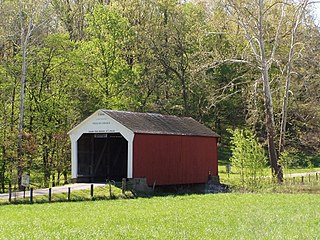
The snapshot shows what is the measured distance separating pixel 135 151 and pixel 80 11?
22055 mm

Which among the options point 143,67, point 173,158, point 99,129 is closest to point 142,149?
point 99,129

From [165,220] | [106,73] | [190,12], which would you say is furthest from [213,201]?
[190,12]

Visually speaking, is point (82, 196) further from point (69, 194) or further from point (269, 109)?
point (269, 109)

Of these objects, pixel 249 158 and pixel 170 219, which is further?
pixel 249 158

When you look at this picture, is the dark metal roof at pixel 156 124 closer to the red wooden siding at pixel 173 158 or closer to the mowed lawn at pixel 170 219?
the red wooden siding at pixel 173 158

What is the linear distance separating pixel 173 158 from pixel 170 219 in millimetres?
12492

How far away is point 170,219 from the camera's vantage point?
15258 millimetres

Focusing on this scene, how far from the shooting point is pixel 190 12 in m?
43.4

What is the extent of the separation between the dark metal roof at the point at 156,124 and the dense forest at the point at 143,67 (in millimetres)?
2104

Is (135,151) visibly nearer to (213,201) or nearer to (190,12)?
(213,201)

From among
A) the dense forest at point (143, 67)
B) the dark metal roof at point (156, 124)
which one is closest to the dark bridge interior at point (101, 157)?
the dark metal roof at point (156, 124)

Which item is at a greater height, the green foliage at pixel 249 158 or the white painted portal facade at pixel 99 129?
the white painted portal facade at pixel 99 129

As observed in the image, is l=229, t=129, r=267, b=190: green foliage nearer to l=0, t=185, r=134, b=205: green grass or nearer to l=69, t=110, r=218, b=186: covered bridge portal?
l=69, t=110, r=218, b=186: covered bridge portal

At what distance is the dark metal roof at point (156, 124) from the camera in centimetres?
2593
